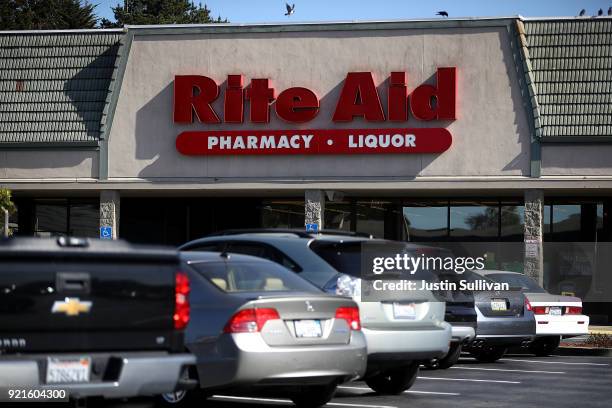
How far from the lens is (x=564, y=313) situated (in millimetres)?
21406

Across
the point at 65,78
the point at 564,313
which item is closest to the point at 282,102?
the point at 65,78

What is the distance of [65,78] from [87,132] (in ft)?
5.48

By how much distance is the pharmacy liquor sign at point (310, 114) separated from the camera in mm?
31359

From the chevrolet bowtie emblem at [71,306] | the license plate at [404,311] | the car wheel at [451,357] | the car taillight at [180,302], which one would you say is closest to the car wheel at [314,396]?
the license plate at [404,311]

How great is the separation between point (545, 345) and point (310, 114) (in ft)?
38.9

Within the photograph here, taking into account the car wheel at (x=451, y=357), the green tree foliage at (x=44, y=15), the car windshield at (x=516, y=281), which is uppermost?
the green tree foliage at (x=44, y=15)

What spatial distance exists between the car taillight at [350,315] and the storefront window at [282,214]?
23.7 metres

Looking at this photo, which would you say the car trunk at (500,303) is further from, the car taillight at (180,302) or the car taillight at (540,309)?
the car taillight at (180,302)

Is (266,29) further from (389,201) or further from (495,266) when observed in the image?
(495,266)

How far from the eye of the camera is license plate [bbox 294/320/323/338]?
1102 centimetres

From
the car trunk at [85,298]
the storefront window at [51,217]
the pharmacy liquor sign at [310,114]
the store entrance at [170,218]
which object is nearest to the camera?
the car trunk at [85,298]

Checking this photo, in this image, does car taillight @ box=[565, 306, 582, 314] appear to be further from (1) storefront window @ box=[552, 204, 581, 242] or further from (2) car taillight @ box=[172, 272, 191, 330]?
(2) car taillight @ box=[172, 272, 191, 330]

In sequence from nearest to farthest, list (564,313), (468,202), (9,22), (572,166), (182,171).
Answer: (564,313)
(572,166)
(182,171)
(468,202)
(9,22)

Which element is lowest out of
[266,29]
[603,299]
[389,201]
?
[603,299]
